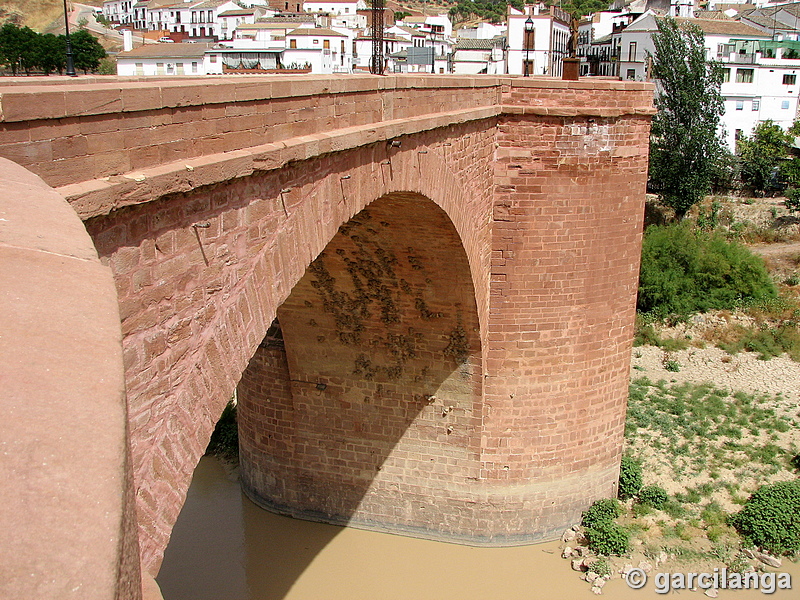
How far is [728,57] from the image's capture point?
1065 inches

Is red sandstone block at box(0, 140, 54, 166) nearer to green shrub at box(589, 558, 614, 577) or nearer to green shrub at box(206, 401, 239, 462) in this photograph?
green shrub at box(589, 558, 614, 577)

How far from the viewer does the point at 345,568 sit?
927 centimetres

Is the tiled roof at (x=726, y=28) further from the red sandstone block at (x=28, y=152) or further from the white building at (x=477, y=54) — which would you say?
the red sandstone block at (x=28, y=152)

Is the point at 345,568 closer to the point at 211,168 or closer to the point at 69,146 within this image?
the point at 211,168

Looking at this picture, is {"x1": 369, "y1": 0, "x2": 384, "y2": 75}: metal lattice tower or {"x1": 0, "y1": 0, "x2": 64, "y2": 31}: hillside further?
{"x1": 0, "y1": 0, "x2": 64, "y2": 31}: hillside

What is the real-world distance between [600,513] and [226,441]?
5.44 meters

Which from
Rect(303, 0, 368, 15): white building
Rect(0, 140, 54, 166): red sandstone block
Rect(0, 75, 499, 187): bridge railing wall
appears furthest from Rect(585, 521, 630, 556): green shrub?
Rect(303, 0, 368, 15): white building

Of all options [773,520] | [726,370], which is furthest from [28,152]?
[726,370]

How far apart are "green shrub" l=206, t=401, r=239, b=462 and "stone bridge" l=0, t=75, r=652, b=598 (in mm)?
1279

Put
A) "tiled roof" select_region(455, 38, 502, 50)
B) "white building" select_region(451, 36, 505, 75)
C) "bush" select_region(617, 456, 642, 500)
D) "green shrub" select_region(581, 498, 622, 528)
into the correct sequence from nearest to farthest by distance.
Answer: "green shrub" select_region(581, 498, 622, 528) → "bush" select_region(617, 456, 642, 500) → "white building" select_region(451, 36, 505, 75) → "tiled roof" select_region(455, 38, 502, 50)

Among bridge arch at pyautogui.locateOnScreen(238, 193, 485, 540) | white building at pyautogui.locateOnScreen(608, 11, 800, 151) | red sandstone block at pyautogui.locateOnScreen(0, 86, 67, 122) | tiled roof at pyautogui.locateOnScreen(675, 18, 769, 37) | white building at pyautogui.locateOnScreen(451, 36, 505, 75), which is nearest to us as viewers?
red sandstone block at pyautogui.locateOnScreen(0, 86, 67, 122)

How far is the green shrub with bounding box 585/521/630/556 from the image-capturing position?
9.03 metres

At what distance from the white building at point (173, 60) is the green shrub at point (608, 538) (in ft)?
41.2

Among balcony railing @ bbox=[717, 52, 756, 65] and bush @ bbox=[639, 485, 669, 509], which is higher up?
balcony railing @ bbox=[717, 52, 756, 65]
